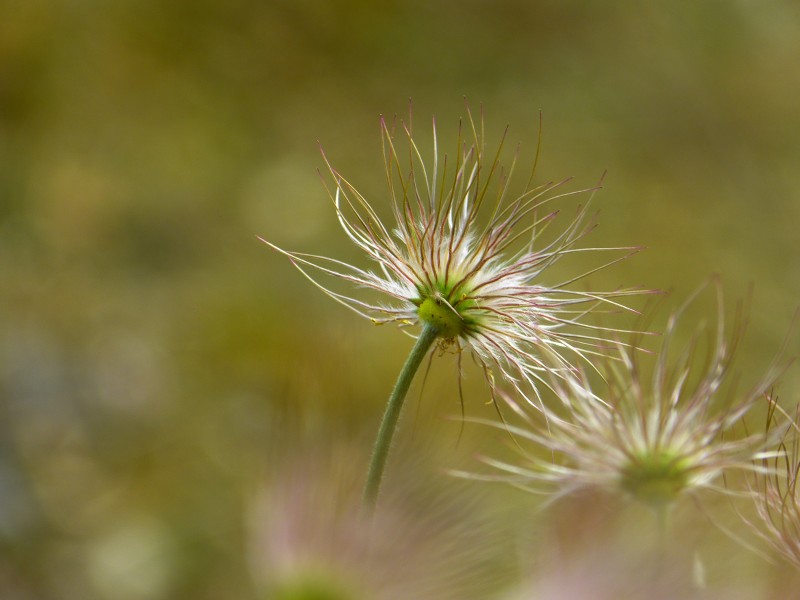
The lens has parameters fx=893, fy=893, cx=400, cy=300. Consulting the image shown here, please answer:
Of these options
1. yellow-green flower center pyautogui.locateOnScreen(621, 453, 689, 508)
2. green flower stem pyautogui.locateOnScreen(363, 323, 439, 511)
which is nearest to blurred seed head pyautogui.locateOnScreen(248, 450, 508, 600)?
green flower stem pyautogui.locateOnScreen(363, 323, 439, 511)

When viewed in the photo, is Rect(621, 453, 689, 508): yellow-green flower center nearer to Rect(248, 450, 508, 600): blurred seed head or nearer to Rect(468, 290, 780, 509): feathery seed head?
Rect(468, 290, 780, 509): feathery seed head

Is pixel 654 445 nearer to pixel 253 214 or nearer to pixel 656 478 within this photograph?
pixel 656 478

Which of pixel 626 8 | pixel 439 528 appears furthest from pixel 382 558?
pixel 626 8

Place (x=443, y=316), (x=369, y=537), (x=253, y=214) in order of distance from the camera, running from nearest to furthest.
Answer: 1. (x=369, y=537)
2. (x=443, y=316)
3. (x=253, y=214)

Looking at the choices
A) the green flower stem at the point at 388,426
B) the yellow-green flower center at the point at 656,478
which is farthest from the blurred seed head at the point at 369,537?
the yellow-green flower center at the point at 656,478

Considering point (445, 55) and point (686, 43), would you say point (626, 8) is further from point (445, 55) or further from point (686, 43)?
point (445, 55)

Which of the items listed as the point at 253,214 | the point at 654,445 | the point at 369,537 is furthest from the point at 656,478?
the point at 253,214
